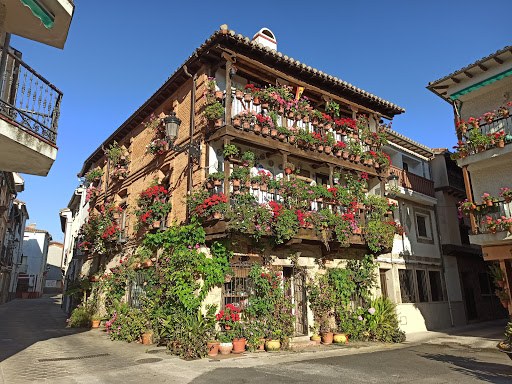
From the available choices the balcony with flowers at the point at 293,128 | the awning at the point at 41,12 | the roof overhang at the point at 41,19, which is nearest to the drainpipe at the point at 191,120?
the balcony with flowers at the point at 293,128

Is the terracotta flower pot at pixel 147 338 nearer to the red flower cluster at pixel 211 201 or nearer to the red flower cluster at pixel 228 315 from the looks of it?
the red flower cluster at pixel 228 315

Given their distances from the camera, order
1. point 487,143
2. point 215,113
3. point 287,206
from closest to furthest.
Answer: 1. point 215,113
2. point 287,206
3. point 487,143

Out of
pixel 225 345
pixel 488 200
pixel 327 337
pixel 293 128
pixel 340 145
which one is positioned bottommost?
pixel 327 337

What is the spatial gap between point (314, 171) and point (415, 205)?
7054mm

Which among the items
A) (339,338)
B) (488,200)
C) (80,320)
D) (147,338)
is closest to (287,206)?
(339,338)

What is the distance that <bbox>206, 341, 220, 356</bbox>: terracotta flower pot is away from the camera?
966 cm

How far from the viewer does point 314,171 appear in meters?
14.9

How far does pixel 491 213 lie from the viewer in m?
13.1

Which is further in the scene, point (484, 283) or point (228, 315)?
point (484, 283)

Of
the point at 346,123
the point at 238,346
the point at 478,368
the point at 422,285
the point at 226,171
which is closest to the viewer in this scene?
the point at 478,368

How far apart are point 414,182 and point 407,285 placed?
5205mm

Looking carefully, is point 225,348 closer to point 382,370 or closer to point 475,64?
point 382,370

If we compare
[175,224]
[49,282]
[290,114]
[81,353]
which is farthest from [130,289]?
[49,282]

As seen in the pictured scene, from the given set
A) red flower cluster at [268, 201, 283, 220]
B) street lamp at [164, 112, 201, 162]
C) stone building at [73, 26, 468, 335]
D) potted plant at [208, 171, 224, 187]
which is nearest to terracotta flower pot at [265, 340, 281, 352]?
stone building at [73, 26, 468, 335]
